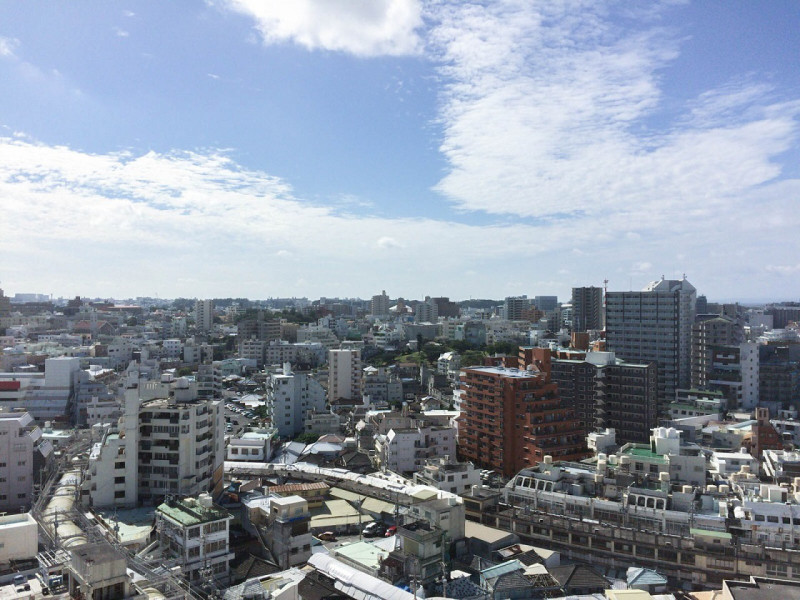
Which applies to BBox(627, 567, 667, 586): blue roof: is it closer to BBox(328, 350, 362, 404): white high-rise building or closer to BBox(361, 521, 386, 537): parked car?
BBox(361, 521, 386, 537): parked car

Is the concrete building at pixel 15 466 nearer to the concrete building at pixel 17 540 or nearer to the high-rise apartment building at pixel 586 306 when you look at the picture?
the concrete building at pixel 17 540

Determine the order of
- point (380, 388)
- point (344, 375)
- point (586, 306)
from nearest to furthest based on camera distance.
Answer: point (344, 375), point (380, 388), point (586, 306)

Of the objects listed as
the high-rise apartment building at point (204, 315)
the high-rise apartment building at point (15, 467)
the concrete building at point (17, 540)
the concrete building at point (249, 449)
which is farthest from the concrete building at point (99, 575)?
the high-rise apartment building at point (204, 315)

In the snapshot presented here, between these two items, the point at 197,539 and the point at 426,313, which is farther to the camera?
the point at 426,313

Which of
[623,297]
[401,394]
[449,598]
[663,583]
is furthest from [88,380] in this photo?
[623,297]

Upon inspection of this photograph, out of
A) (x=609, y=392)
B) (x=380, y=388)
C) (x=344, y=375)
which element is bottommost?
(x=380, y=388)

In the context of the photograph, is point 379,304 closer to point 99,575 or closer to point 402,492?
point 402,492

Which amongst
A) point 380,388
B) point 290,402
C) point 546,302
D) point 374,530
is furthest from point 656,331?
point 546,302
